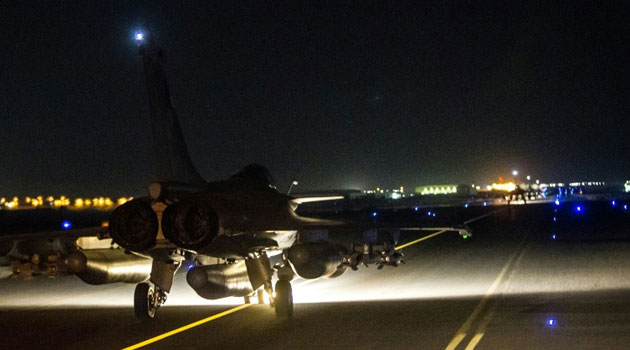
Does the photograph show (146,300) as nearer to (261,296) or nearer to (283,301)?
(283,301)

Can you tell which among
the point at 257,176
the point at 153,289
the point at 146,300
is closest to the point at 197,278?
the point at 146,300

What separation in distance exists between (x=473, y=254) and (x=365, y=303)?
14120mm

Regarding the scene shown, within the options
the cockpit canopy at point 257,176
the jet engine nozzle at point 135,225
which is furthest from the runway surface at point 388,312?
the cockpit canopy at point 257,176

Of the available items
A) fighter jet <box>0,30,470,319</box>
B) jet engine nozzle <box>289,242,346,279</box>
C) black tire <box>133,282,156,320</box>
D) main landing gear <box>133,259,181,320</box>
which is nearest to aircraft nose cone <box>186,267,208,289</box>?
fighter jet <box>0,30,470,319</box>

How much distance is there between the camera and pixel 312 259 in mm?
15820

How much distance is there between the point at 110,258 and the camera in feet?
52.4

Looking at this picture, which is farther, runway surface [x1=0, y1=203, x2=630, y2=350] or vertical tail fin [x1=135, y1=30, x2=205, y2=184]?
vertical tail fin [x1=135, y1=30, x2=205, y2=184]

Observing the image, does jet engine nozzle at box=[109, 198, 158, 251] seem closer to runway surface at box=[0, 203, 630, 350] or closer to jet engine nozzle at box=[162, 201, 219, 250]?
jet engine nozzle at box=[162, 201, 219, 250]

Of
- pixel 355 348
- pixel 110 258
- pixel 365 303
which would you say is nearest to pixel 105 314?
pixel 110 258

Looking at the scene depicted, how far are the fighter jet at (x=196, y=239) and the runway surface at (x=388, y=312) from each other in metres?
0.68

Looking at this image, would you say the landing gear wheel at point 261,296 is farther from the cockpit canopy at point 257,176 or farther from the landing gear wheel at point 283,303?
the landing gear wheel at point 283,303

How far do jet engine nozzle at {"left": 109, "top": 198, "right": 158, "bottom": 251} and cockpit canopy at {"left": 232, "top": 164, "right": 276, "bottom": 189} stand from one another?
3584 mm

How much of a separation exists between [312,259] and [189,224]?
259cm

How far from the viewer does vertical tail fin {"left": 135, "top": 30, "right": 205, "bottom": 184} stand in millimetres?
15961
